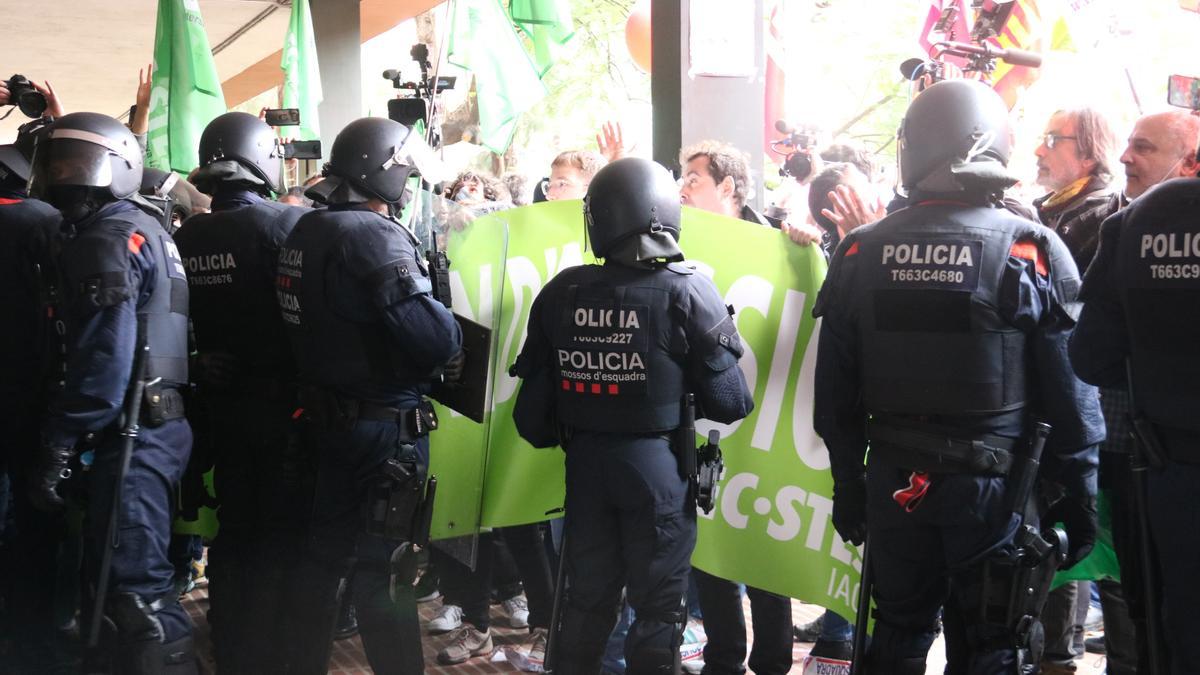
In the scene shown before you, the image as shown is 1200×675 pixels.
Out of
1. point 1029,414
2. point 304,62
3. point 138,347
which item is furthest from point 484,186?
point 1029,414

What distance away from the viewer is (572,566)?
3.92 metres

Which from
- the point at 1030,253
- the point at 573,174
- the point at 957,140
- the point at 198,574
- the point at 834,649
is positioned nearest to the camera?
the point at 1030,253

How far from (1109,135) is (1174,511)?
216 centimetres

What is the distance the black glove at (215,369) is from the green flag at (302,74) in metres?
3.88

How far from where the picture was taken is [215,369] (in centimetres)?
462

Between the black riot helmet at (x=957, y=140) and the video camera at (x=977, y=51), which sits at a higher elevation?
the video camera at (x=977, y=51)

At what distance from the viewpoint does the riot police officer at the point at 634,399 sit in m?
3.76

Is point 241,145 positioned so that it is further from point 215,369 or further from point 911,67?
point 911,67

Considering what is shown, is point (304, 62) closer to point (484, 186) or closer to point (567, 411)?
point (484, 186)

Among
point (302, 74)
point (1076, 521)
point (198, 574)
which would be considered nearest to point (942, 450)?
point (1076, 521)

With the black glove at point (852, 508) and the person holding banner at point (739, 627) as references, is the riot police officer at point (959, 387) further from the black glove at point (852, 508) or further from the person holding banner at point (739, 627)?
the person holding banner at point (739, 627)

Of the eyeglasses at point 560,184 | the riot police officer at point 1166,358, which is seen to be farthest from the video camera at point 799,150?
the riot police officer at point 1166,358

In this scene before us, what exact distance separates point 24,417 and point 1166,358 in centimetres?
450

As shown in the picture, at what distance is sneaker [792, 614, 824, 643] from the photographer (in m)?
5.55
